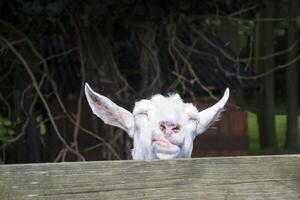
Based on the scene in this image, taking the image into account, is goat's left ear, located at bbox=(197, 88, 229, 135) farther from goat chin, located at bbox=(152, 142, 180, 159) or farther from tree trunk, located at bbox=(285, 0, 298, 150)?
tree trunk, located at bbox=(285, 0, 298, 150)

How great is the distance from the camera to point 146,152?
338 centimetres

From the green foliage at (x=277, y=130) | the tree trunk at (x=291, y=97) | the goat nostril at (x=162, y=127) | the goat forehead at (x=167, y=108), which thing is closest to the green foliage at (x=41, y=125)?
the goat forehead at (x=167, y=108)

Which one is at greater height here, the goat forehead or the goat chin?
the goat forehead

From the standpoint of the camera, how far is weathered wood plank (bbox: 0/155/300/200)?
5.54ft

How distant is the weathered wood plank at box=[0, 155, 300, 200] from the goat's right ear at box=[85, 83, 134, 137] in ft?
5.75

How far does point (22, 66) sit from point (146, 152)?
3918 millimetres

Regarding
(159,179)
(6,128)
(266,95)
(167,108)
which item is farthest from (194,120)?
(266,95)

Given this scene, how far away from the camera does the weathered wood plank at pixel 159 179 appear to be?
169 cm

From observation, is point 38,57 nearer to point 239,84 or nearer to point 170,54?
point 170,54

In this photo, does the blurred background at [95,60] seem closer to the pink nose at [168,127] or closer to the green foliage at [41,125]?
the green foliage at [41,125]

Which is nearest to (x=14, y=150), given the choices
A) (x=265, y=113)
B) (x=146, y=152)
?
(x=146, y=152)

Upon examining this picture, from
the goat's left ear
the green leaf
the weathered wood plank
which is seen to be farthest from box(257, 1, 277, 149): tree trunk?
the weathered wood plank

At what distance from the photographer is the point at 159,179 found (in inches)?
69.7

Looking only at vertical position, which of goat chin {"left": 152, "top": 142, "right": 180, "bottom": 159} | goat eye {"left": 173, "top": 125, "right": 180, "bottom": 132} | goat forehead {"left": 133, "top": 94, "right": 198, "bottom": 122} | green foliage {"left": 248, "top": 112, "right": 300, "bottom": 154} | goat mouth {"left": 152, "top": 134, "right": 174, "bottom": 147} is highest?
goat forehead {"left": 133, "top": 94, "right": 198, "bottom": 122}
